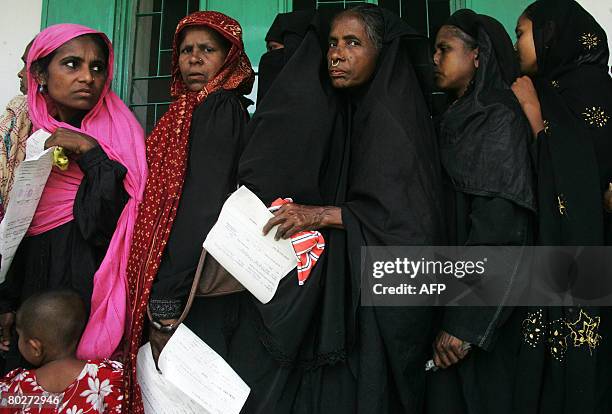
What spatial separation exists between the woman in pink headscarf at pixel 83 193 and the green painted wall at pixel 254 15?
86cm

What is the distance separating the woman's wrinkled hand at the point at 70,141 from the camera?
8.32 ft

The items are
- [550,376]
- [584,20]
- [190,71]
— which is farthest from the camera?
[190,71]

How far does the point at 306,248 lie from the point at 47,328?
1.01 m

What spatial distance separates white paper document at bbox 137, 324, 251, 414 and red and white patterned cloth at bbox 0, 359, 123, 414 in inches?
5.5

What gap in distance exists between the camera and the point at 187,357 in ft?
7.36

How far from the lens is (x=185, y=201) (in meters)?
2.40

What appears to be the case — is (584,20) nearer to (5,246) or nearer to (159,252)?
(159,252)

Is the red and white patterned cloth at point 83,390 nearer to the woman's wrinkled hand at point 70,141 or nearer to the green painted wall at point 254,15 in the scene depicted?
the woman's wrinkled hand at point 70,141

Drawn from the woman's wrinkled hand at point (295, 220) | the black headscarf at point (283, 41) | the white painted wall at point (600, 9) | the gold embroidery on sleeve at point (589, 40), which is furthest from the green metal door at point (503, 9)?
the woman's wrinkled hand at point (295, 220)

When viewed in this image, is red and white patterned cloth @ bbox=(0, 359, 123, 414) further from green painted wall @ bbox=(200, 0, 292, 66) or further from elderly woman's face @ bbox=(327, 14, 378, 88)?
green painted wall @ bbox=(200, 0, 292, 66)

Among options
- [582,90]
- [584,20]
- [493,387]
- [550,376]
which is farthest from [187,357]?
[584,20]

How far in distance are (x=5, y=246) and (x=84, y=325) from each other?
1.44ft

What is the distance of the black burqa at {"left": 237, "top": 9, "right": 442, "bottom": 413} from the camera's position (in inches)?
85.7

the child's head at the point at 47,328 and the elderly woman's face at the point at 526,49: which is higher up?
the elderly woman's face at the point at 526,49
